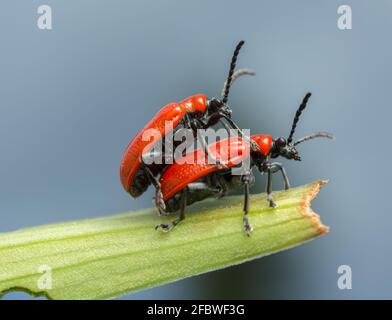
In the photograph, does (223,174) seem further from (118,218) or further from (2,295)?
(2,295)

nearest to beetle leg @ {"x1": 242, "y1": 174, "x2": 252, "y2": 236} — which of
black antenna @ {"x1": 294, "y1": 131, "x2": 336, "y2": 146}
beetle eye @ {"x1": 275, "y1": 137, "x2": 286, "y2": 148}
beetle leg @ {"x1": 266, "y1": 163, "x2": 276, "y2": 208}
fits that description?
beetle leg @ {"x1": 266, "y1": 163, "x2": 276, "y2": 208}

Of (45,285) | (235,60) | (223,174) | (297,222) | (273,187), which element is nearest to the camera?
(45,285)

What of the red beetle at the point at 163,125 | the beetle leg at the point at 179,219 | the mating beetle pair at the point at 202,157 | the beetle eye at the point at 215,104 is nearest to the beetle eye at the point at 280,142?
the mating beetle pair at the point at 202,157

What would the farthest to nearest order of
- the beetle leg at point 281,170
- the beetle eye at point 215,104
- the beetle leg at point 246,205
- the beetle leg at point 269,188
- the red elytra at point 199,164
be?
1. the beetle eye at point 215,104
2. the beetle leg at point 281,170
3. the red elytra at point 199,164
4. the beetle leg at point 269,188
5. the beetle leg at point 246,205

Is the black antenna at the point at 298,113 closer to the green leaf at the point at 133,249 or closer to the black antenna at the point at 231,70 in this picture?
the black antenna at the point at 231,70

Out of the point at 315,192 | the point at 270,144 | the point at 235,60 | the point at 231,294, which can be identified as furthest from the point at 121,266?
the point at 231,294

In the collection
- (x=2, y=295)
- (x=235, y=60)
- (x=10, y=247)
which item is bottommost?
(x=2, y=295)

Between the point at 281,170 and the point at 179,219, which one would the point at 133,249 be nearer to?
the point at 179,219

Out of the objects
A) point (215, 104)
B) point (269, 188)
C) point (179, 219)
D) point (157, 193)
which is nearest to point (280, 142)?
point (215, 104)
